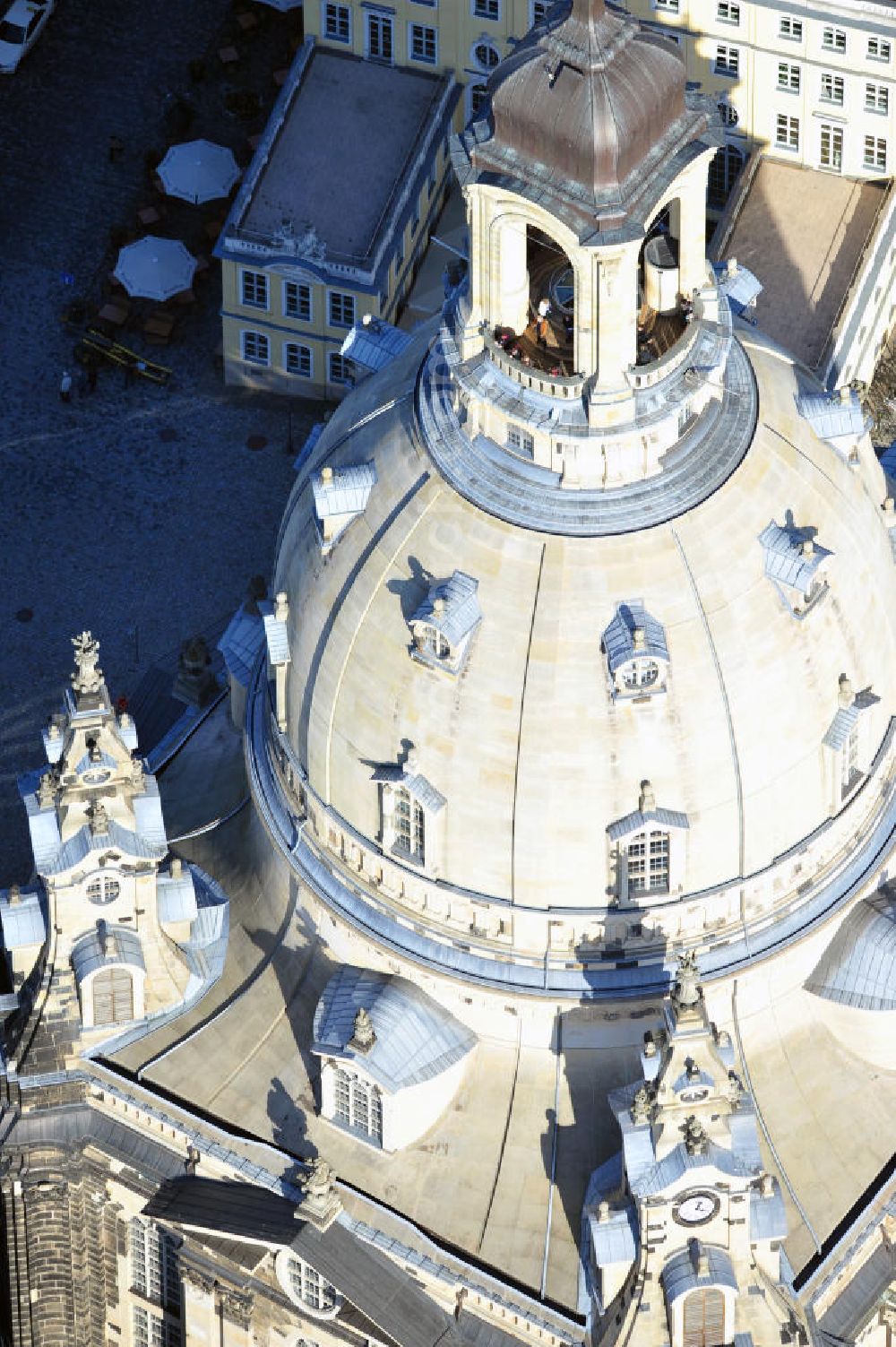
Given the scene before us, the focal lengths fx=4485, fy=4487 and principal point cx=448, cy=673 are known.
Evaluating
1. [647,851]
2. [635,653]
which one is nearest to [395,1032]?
[647,851]

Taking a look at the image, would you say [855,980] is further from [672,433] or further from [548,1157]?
[672,433]

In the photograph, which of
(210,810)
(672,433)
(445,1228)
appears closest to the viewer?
(672,433)

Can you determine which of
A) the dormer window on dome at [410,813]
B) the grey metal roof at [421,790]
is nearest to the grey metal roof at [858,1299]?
the dormer window on dome at [410,813]

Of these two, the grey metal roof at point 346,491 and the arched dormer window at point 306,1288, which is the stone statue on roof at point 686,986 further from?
the arched dormer window at point 306,1288

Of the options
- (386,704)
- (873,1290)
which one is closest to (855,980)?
(873,1290)

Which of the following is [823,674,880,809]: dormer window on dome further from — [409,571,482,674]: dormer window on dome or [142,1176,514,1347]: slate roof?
[142,1176,514,1347]: slate roof

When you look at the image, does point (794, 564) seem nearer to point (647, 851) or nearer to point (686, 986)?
point (647, 851)

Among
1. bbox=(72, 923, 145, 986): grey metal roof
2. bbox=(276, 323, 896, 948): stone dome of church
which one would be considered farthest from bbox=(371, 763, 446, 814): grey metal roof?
bbox=(72, 923, 145, 986): grey metal roof
